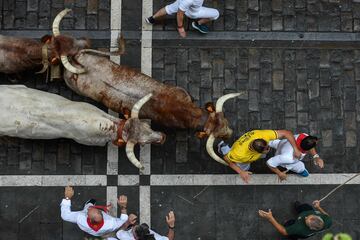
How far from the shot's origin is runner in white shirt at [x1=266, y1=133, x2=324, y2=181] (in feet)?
33.4

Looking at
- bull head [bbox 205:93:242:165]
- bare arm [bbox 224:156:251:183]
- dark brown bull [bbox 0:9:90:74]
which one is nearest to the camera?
bull head [bbox 205:93:242:165]

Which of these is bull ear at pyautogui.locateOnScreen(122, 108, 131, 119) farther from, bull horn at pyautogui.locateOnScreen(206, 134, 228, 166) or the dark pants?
the dark pants

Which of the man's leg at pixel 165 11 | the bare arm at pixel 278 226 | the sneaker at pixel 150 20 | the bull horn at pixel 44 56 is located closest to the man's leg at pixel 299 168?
the bare arm at pixel 278 226

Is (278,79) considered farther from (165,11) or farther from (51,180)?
(51,180)

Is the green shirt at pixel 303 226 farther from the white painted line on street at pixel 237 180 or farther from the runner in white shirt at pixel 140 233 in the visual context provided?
the runner in white shirt at pixel 140 233

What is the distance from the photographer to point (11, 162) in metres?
11.7

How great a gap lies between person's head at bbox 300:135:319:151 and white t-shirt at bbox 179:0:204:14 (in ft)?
12.8

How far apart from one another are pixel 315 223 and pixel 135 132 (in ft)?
13.2

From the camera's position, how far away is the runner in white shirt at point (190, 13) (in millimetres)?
11484

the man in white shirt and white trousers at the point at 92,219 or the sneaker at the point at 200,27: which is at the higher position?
the sneaker at the point at 200,27

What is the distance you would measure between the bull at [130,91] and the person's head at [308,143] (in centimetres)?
161

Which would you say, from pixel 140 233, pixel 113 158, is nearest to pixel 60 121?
pixel 113 158

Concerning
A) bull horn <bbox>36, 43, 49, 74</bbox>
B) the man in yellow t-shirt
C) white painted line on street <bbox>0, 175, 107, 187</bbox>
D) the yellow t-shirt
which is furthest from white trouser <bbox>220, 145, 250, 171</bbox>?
bull horn <bbox>36, 43, 49, 74</bbox>

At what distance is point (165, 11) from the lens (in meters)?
11.9
